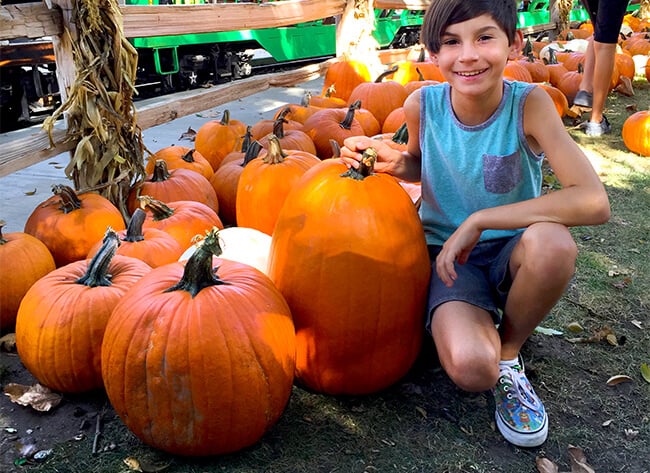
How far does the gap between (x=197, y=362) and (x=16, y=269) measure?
4.16ft

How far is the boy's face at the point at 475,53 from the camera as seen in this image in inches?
77.5

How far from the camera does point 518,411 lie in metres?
1.94

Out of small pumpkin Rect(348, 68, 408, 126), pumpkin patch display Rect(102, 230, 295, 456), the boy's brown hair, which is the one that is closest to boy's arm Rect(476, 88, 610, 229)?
the boy's brown hair

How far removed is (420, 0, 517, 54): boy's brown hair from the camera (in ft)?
6.40

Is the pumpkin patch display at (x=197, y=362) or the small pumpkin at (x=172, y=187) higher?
the small pumpkin at (x=172, y=187)

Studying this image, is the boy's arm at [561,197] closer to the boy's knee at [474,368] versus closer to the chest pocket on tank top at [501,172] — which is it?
the chest pocket on tank top at [501,172]

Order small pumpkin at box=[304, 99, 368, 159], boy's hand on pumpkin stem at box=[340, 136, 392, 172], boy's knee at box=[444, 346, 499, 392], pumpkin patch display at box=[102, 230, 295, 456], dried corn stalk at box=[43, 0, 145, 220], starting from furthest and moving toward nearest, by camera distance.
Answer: small pumpkin at box=[304, 99, 368, 159], dried corn stalk at box=[43, 0, 145, 220], boy's hand on pumpkin stem at box=[340, 136, 392, 172], boy's knee at box=[444, 346, 499, 392], pumpkin patch display at box=[102, 230, 295, 456]

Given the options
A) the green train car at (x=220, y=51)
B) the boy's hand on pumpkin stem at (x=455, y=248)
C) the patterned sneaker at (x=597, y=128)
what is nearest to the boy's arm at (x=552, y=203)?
the boy's hand on pumpkin stem at (x=455, y=248)

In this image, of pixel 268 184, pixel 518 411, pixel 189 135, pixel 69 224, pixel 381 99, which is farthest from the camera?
pixel 189 135

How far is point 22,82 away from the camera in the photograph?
6.79 metres

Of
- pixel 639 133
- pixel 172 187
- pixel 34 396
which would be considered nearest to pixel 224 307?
pixel 34 396

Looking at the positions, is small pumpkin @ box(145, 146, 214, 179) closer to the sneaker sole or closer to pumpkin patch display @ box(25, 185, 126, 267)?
pumpkin patch display @ box(25, 185, 126, 267)

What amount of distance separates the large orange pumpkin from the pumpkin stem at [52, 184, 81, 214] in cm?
459

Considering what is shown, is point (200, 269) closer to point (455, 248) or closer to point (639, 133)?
point (455, 248)
